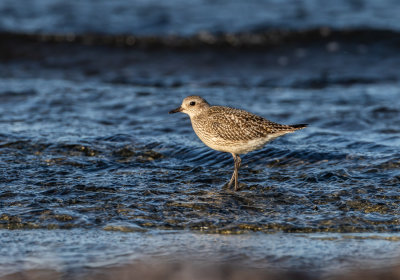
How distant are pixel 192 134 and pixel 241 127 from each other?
2184 millimetres

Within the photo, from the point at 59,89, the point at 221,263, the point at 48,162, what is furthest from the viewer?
the point at 59,89

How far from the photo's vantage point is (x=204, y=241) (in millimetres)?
5262

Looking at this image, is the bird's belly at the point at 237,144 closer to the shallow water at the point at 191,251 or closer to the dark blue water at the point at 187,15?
the shallow water at the point at 191,251

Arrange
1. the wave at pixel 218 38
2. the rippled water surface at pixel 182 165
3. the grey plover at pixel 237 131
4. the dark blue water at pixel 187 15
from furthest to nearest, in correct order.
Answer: the dark blue water at pixel 187 15 → the wave at pixel 218 38 → the grey plover at pixel 237 131 → the rippled water surface at pixel 182 165

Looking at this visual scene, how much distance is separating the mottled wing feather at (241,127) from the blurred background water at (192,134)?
527 millimetres

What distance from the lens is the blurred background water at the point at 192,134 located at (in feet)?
17.5

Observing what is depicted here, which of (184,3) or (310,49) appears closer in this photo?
(310,49)

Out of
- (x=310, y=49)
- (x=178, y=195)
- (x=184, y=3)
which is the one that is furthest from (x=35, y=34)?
(x=178, y=195)

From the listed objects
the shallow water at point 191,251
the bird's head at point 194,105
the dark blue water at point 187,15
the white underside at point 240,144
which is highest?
the dark blue water at point 187,15

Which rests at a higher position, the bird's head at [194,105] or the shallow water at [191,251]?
the bird's head at [194,105]

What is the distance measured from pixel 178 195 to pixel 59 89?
6.06 m

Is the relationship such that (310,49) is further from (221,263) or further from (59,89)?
(221,263)

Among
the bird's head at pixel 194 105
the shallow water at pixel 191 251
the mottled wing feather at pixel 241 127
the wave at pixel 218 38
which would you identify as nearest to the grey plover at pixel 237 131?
the mottled wing feather at pixel 241 127

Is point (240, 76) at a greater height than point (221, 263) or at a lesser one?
greater
